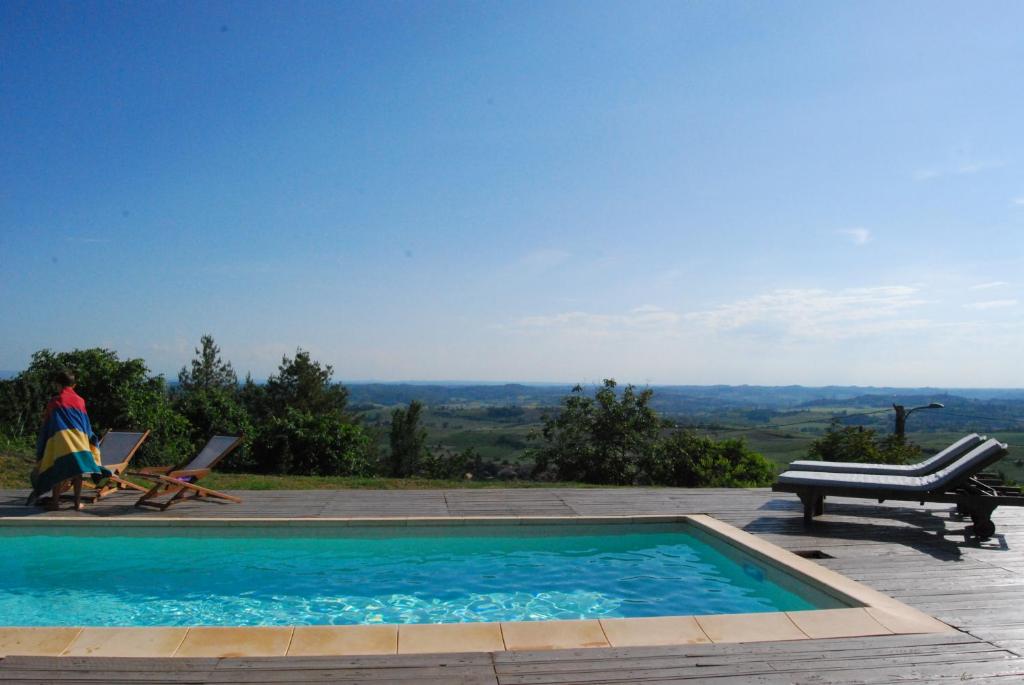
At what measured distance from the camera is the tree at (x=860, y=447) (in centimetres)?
1179

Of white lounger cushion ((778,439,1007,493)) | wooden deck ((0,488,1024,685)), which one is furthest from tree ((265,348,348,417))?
white lounger cushion ((778,439,1007,493))

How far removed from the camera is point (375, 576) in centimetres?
591

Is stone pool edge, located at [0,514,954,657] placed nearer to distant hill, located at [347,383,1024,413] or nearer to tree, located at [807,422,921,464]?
tree, located at [807,422,921,464]

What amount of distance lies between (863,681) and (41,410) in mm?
14115

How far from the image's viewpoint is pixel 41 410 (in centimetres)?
1284

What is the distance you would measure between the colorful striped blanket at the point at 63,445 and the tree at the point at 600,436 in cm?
830

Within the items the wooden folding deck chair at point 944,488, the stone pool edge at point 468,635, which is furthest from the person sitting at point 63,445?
the wooden folding deck chair at point 944,488

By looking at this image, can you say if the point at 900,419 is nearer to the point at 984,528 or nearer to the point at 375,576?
the point at 984,528

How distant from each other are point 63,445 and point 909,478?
8204mm

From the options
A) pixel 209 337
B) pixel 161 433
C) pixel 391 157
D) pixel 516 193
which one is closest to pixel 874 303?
pixel 516 193

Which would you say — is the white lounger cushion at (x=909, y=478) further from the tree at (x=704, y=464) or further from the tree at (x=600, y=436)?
the tree at (x=600, y=436)

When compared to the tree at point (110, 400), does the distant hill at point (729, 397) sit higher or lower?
lower

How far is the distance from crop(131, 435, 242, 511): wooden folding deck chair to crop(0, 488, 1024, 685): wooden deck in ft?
0.64

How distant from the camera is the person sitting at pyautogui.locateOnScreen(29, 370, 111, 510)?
6840mm
